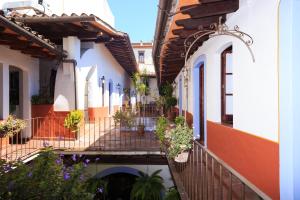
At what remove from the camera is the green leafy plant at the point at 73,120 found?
9172 mm

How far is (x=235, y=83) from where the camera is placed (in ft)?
17.3

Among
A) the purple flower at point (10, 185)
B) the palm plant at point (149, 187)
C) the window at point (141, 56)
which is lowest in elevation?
the palm plant at point (149, 187)

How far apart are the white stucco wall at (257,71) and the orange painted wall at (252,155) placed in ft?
0.48

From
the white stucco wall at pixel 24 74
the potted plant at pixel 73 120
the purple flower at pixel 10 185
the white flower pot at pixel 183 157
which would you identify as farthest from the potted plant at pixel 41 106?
the purple flower at pixel 10 185

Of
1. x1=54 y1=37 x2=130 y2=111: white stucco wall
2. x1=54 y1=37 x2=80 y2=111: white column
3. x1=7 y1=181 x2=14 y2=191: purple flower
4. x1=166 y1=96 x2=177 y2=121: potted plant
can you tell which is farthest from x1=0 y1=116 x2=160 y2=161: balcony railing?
x1=166 y1=96 x2=177 y2=121: potted plant

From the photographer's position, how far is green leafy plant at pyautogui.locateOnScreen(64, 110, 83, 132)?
361 inches

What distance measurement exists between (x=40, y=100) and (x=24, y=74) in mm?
979

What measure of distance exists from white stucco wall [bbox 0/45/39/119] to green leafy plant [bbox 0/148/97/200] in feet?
16.5

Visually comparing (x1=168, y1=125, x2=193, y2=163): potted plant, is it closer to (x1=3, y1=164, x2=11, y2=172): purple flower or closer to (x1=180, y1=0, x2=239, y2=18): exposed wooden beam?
(x1=180, y1=0, x2=239, y2=18): exposed wooden beam

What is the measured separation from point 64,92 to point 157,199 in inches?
178

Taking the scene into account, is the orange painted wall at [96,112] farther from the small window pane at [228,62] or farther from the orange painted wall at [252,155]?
the small window pane at [228,62]

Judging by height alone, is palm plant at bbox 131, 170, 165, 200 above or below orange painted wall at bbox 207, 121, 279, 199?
below

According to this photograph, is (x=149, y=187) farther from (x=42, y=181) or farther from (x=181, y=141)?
(x=42, y=181)

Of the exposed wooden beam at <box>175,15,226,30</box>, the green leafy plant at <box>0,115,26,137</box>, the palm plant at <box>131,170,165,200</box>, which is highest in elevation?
the exposed wooden beam at <box>175,15,226,30</box>
